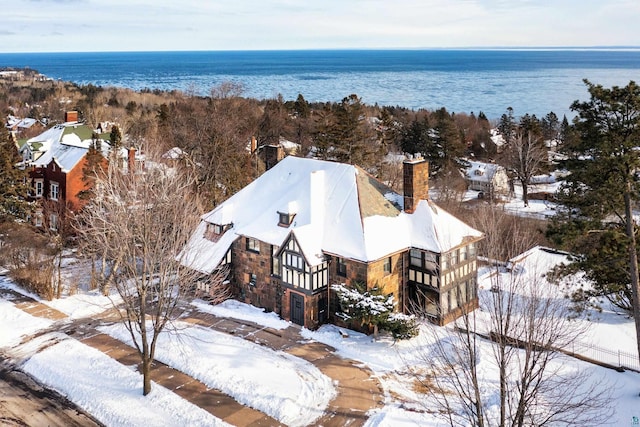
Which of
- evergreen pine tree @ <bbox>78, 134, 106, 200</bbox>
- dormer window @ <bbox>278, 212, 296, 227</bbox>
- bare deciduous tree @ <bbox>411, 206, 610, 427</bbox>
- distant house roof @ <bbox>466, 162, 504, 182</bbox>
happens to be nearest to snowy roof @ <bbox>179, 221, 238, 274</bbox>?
dormer window @ <bbox>278, 212, 296, 227</bbox>

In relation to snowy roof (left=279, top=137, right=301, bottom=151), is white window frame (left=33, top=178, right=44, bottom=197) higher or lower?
lower

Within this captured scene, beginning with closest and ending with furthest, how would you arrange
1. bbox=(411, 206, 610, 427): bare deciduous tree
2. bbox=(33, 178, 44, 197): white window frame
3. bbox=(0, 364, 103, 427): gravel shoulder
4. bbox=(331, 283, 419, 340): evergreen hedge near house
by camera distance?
1. bbox=(411, 206, 610, 427): bare deciduous tree
2. bbox=(0, 364, 103, 427): gravel shoulder
3. bbox=(331, 283, 419, 340): evergreen hedge near house
4. bbox=(33, 178, 44, 197): white window frame

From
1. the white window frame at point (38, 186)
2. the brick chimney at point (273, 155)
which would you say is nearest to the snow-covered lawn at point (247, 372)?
the brick chimney at point (273, 155)

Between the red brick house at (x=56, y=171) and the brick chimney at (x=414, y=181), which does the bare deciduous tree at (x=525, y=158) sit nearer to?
the brick chimney at (x=414, y=181)

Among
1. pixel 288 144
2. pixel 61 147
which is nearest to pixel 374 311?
pixel 61 147

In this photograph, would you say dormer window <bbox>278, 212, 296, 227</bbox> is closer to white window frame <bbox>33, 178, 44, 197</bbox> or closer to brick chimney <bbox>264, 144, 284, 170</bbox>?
brick chimney <bbox>264, 144, 284, 170</bbox>

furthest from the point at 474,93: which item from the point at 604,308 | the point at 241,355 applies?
the point at 241,355

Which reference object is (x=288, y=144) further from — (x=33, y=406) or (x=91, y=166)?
(x=33, y=406)
